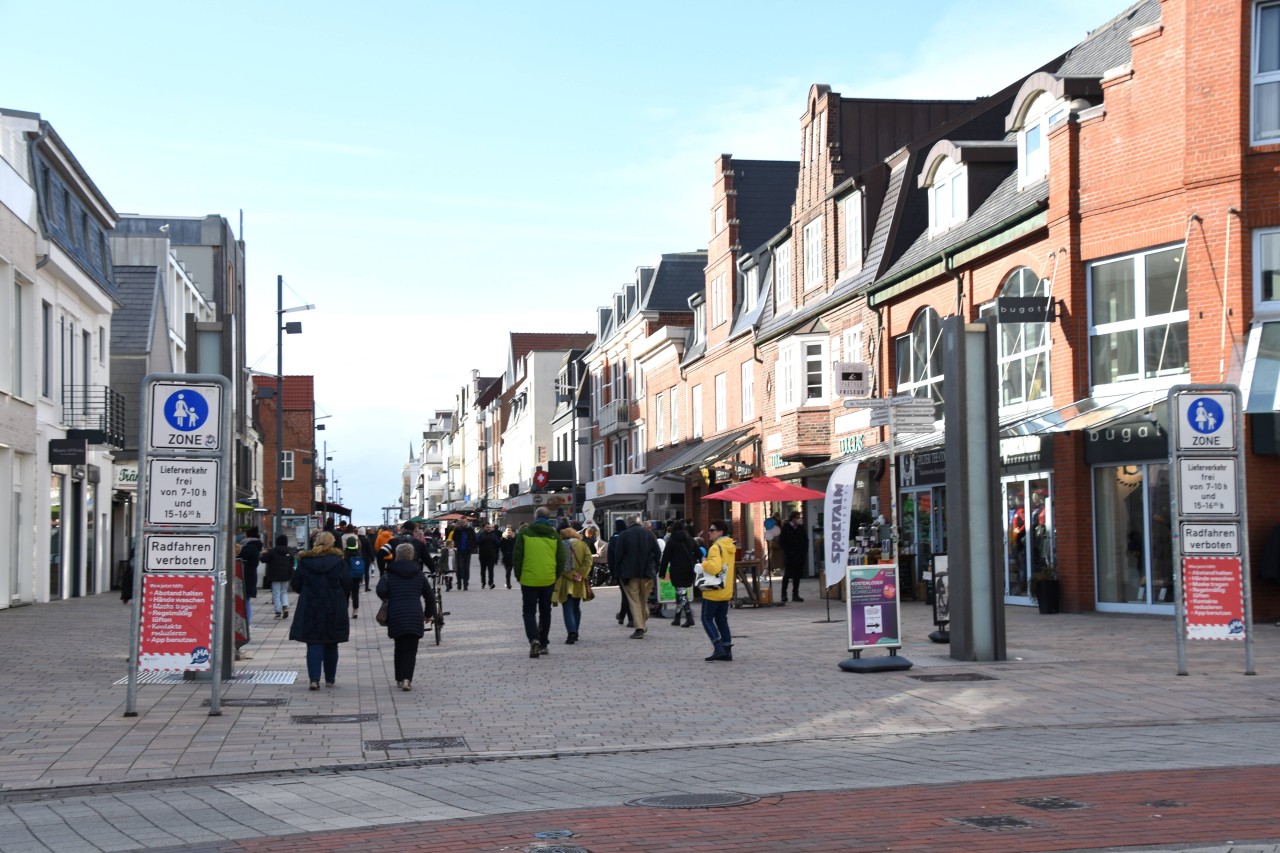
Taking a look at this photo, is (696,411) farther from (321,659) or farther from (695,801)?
(695,801)

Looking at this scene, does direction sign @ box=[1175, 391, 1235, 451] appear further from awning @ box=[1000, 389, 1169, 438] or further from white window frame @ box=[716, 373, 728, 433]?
white window frame @ box=[716, 373, 728, 433]

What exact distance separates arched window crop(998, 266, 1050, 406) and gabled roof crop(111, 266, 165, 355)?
80.7ft

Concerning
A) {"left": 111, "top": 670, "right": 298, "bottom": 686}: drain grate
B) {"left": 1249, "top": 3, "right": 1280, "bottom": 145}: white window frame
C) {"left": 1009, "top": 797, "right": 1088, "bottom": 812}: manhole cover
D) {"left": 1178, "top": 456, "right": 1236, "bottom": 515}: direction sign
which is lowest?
{"left": 111, "top": 670, "right": 298, "bottom": 686}: drain grate

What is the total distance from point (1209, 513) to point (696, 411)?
1286 inches

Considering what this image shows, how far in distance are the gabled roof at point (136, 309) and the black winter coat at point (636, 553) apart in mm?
24076

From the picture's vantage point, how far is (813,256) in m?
34.4

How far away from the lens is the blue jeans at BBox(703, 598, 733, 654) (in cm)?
1631

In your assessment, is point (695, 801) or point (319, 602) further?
point (319, 602)

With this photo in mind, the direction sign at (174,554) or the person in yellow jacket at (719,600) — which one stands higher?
the direction sign at (174,554)

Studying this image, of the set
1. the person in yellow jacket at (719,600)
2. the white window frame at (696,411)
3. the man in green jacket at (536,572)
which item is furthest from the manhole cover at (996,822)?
the white window frame at (696,411)

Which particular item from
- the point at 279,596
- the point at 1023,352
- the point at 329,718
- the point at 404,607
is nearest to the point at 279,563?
the point at 279,596

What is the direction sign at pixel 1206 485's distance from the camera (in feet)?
46.4

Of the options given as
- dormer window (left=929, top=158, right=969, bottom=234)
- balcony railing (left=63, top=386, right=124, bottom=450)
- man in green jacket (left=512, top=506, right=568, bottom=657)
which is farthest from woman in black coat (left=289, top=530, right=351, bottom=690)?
balcony railing (left=63, top=386, right=124, bottom=450)

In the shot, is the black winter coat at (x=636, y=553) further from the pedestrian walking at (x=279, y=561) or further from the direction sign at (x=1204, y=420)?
the direction sign at (x=1204, y=420)
